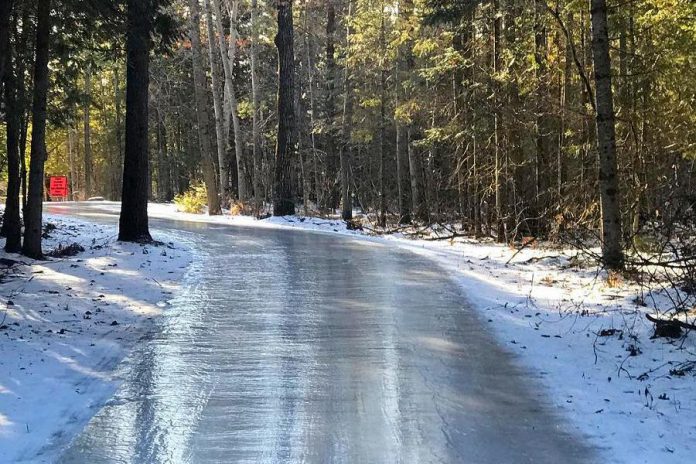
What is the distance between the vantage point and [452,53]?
16484 millimetres

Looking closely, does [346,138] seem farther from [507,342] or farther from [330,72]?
[507,342]

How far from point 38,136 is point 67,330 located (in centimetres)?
603

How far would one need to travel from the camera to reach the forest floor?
15.0 feet

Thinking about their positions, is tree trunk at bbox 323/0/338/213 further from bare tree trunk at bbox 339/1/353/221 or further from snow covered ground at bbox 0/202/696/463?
snow covered ground at bbox 0/202/696/463

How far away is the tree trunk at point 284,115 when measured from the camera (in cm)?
2362

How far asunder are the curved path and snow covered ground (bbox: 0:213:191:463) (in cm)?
26

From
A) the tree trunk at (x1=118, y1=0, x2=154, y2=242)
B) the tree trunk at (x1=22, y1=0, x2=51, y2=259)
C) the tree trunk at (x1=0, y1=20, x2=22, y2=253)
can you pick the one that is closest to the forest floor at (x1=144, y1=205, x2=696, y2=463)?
the tree trunk at (x1=118, y1=0, x2=154, y2=242)

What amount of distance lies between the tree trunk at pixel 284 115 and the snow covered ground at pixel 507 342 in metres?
11.5

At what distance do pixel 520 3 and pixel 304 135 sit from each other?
94.9 feet

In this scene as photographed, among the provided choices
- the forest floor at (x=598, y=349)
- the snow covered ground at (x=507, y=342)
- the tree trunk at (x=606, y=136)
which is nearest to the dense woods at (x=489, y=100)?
the tree trunk at (x=606, y=136)

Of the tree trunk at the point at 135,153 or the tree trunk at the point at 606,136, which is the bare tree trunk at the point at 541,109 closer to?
the tree trunk at the point at 606,136

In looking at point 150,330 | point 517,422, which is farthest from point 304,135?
point 517,422

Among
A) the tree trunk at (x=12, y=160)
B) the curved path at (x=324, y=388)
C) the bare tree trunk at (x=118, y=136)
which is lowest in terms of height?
the curved path at (x=324, y=388)

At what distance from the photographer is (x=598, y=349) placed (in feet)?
21.2
